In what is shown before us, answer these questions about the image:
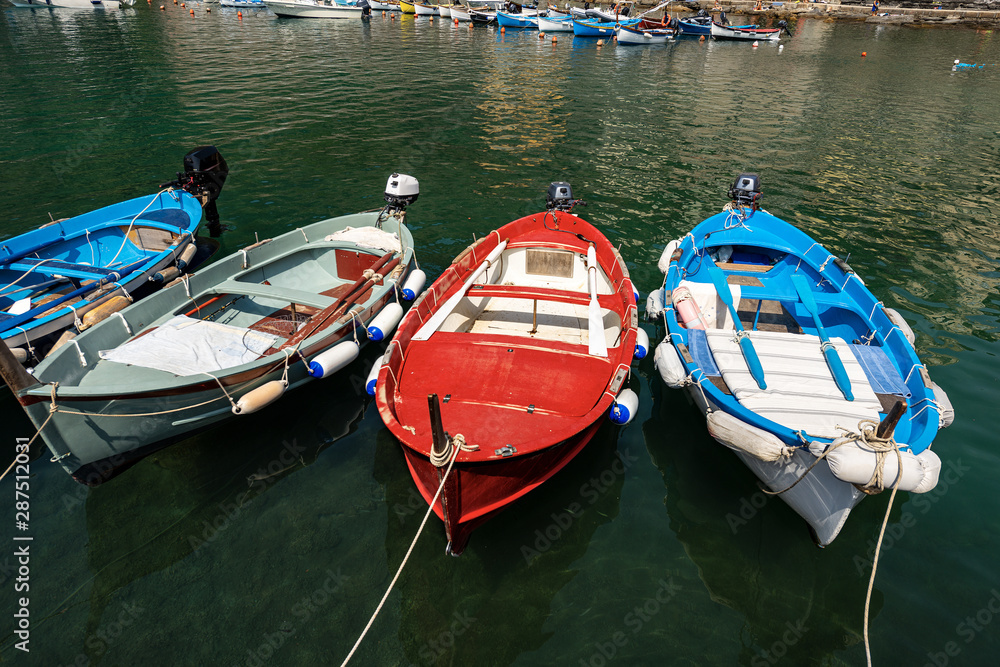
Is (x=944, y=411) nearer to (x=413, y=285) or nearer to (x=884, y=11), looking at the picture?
(x=413, y=285)

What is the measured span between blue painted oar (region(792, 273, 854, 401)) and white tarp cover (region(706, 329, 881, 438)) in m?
0.08

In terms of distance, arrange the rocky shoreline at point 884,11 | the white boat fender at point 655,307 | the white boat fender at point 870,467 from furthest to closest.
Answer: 1. the rocky shoreline at point 884,11
2. the white boat fender at point 655,307
3. the white boat fender at point 870,467

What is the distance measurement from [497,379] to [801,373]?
4.73 metres

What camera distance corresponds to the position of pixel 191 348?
8.05 meters

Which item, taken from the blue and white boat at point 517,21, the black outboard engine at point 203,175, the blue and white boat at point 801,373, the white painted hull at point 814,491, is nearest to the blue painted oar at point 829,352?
the blue and white boat at point 801,373

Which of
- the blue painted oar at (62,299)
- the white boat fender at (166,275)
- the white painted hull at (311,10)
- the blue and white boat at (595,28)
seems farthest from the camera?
the white painted hull at (311,10)

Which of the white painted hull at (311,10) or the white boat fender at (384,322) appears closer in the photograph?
the white boat fender at (384,322)

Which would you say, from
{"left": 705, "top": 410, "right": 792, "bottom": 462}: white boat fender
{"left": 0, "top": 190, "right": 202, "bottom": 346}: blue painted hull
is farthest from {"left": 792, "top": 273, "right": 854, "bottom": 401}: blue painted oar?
{"left": 0, "top": 190, "right": 202, "bottom": 346}: blue painted hull

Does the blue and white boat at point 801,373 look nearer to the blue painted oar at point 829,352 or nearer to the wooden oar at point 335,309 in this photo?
the blue painted oar at point 829,352

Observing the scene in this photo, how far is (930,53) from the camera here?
4712 cm

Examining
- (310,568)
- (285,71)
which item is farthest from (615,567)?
(285,71)

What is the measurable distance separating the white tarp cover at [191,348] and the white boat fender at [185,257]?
3567mm


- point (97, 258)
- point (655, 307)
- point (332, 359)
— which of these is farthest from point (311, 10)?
point (655, 307)

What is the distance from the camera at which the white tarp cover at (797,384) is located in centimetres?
673
